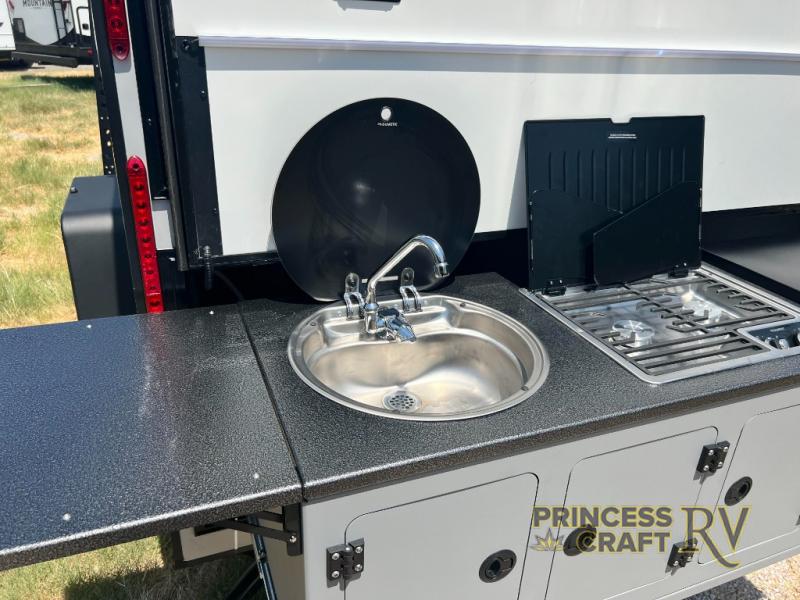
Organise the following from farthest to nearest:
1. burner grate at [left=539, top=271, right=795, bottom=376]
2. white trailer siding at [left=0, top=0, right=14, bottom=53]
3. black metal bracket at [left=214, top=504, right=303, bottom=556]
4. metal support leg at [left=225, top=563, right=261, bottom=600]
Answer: white trailer siding at [left=0, top=0, right=14, bottom=53]
metal support leg at [left=225, top=563, right=261, bottom=600]
burner grate at [left=539, top=271, right=795, bottom=376]
black metal bracket at [left=214, top=504, right=303, bottom=556]

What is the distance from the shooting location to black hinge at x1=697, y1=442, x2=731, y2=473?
4.91 ft

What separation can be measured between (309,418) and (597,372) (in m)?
0.66

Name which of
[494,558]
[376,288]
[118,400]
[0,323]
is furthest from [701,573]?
[0,323]

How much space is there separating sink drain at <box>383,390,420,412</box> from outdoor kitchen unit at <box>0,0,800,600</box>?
2cm

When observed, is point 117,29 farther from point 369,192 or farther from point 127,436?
point 127,436

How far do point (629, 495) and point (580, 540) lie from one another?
0.51 feet

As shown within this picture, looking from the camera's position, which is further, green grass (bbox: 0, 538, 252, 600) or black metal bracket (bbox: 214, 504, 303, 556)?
green grass (bbox: 0, 538, 252, 600)

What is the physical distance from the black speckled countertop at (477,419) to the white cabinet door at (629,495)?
12 centimetres

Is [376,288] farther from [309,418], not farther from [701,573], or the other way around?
[701,573]

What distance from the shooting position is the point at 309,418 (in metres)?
1.22

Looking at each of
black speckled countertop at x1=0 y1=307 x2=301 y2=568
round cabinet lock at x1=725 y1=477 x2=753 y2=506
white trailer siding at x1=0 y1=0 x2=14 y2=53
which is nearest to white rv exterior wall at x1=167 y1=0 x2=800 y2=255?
black speckled countertop at x1=0 y1=307 x2=301 y2=568

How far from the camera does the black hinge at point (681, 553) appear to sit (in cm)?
164

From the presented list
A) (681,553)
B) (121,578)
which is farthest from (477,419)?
(121,578)

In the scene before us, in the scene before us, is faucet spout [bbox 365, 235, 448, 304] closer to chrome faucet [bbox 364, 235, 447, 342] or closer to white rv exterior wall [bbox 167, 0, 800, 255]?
chrome faucet [bbox 364, 235, 447, 342]
